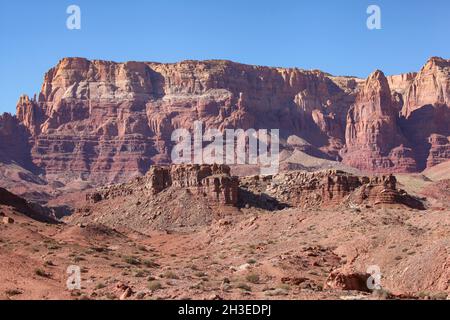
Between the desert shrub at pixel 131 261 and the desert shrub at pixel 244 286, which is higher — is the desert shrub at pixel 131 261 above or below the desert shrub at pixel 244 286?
below

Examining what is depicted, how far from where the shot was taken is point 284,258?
3672 centimetres

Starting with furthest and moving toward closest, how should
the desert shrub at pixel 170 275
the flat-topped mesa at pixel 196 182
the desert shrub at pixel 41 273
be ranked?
the flat-topped mesa at pixel 196 182, the desert shrub at pixel 41 273, the desert shrub at pixel 170 275

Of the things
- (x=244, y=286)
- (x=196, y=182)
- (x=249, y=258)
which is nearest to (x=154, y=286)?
(x=244, y=286)

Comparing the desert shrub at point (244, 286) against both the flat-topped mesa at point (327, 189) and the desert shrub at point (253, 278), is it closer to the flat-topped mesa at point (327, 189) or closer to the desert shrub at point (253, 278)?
the desert shrub at point (253, 278)

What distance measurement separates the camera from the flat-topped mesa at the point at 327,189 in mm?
76562

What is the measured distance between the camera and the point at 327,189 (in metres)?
83.1

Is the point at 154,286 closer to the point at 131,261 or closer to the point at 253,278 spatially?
the point at 253,278

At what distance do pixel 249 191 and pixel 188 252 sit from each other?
34.1m

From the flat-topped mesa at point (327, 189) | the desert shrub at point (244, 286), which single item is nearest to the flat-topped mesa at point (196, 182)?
the flat-topped mesa at point (327, 189)

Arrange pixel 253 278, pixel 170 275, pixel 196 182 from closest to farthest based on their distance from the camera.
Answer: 1. pixel 253 278
2. pixel 170 275
3. pixel 196 182

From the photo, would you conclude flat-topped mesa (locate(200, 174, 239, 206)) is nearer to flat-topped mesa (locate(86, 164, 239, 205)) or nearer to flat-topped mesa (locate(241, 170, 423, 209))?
flat-topped mesa (locate(86, 164, 239, 205))

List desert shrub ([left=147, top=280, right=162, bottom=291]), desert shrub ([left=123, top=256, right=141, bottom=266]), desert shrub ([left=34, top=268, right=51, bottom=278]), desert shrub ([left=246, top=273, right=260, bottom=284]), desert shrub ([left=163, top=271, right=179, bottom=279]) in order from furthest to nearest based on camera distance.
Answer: desert shrub ([left=123, top=256, right=141, bottom=266]), desert shrub ([left=34, top=268, right=51, bottom=278]), desert shrub ([left=163, top=271, right=179, bottom=279]), desert shrub ([left=246, top=273, right=260, bottom=284]), desert shrub ([left=147, top=280, right=162, bottom=291])

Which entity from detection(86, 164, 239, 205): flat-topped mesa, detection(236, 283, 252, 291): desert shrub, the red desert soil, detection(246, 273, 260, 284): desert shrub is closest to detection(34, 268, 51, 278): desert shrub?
the red desert soil

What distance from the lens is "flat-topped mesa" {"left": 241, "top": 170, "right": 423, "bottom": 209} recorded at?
7656 cm
